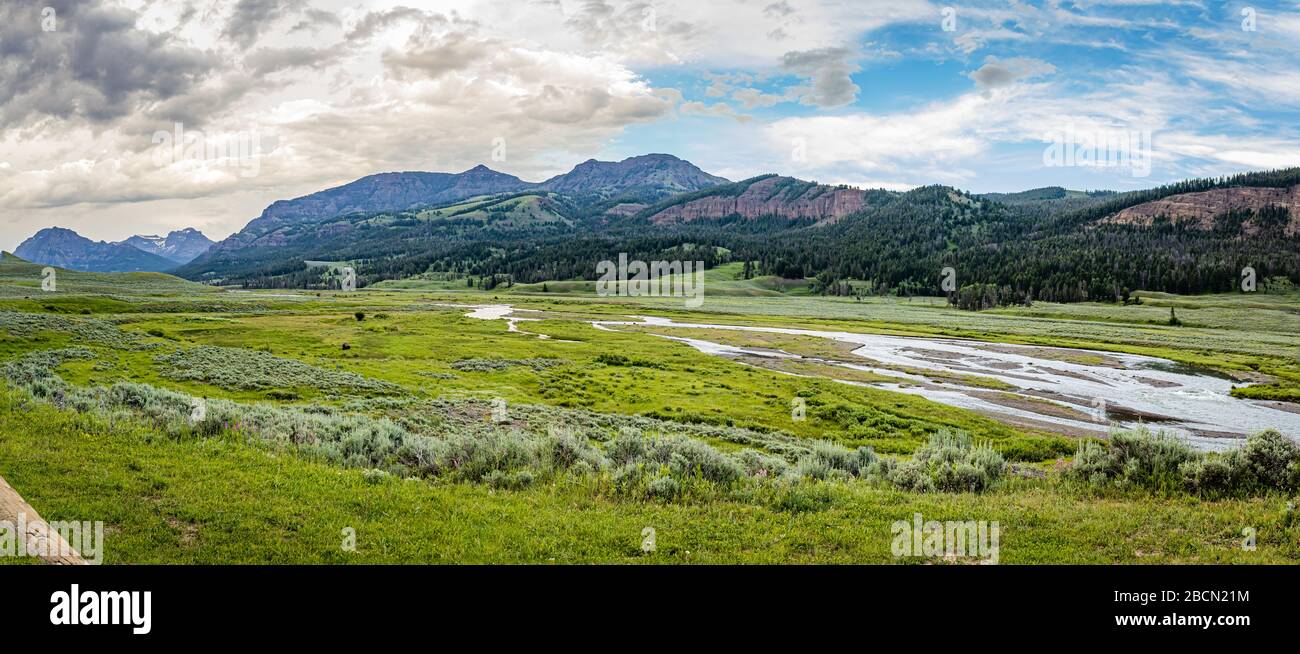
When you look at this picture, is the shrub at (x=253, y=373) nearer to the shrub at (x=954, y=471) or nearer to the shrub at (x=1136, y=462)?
the shrub at (x=954, y=471)

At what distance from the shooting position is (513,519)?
13633 millimetres

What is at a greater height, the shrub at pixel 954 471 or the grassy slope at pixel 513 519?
the grassy slope at pixel 513 519

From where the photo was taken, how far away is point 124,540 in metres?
11.3

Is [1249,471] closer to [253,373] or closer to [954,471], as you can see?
[954,471]

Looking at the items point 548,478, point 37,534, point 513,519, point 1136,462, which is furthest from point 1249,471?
point 37,534

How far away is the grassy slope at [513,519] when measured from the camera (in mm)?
11555

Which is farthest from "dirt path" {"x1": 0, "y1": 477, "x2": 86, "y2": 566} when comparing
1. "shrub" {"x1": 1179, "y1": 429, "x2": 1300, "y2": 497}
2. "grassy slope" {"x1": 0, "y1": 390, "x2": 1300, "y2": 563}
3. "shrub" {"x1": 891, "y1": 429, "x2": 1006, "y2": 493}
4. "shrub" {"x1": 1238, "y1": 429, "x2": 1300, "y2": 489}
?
"shrub" {"x1": 1238, "y1": 429, "x2": 1300, "y2": 489}

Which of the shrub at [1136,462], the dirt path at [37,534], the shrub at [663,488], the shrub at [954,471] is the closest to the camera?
the dirt path at [37,534]

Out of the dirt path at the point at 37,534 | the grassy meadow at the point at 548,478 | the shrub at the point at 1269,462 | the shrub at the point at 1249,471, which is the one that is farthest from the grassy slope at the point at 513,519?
the shrub at the point at 1269,462

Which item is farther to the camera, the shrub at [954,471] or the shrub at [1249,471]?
the shrub at [954,471]

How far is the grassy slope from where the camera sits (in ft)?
37.9

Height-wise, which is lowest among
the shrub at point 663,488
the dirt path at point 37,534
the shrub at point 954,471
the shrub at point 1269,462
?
the shrub at point 954,471

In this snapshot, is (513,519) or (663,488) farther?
(663,488)
